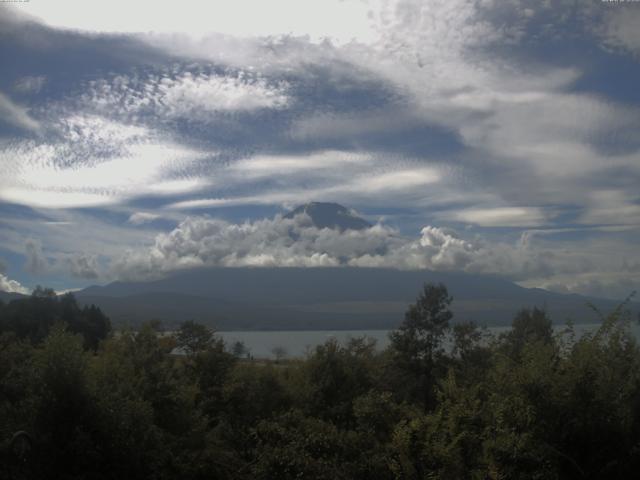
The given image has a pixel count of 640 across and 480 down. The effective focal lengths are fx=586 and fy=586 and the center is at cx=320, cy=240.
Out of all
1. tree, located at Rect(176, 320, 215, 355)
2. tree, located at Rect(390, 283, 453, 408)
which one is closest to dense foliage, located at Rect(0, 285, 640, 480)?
tree, located at Rect(390, 283, 453, 408)

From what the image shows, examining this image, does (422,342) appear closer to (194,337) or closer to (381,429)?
(194,337)

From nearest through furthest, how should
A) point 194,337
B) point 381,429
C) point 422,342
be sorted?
point 381,429, point 422,342, point 194,337

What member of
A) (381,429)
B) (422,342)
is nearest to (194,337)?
(422,342)

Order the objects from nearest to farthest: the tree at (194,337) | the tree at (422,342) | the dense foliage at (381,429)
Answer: the dense foliage at (381,429) → the tree at (422,342) → the tree at (194,337)

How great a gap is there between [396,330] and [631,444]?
28526mm

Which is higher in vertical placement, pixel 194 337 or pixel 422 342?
pixel 422 342

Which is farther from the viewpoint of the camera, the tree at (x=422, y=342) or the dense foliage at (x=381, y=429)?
the tree at (x=422, y=342)

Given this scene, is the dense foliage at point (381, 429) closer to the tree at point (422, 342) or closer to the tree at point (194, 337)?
the tree at point (422, 342)

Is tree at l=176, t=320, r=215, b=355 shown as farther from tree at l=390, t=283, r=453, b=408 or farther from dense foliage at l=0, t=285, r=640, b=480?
dense foliage at l=0, t=285, r=640, b=480

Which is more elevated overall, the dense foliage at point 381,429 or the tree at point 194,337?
the dense foliage at point 381,429

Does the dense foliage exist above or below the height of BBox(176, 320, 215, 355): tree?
above

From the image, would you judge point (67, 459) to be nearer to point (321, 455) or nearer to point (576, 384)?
point (321, 455)

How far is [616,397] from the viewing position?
11453mm

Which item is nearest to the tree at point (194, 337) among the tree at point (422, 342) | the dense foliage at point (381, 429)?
the tree at point (422, 342)
